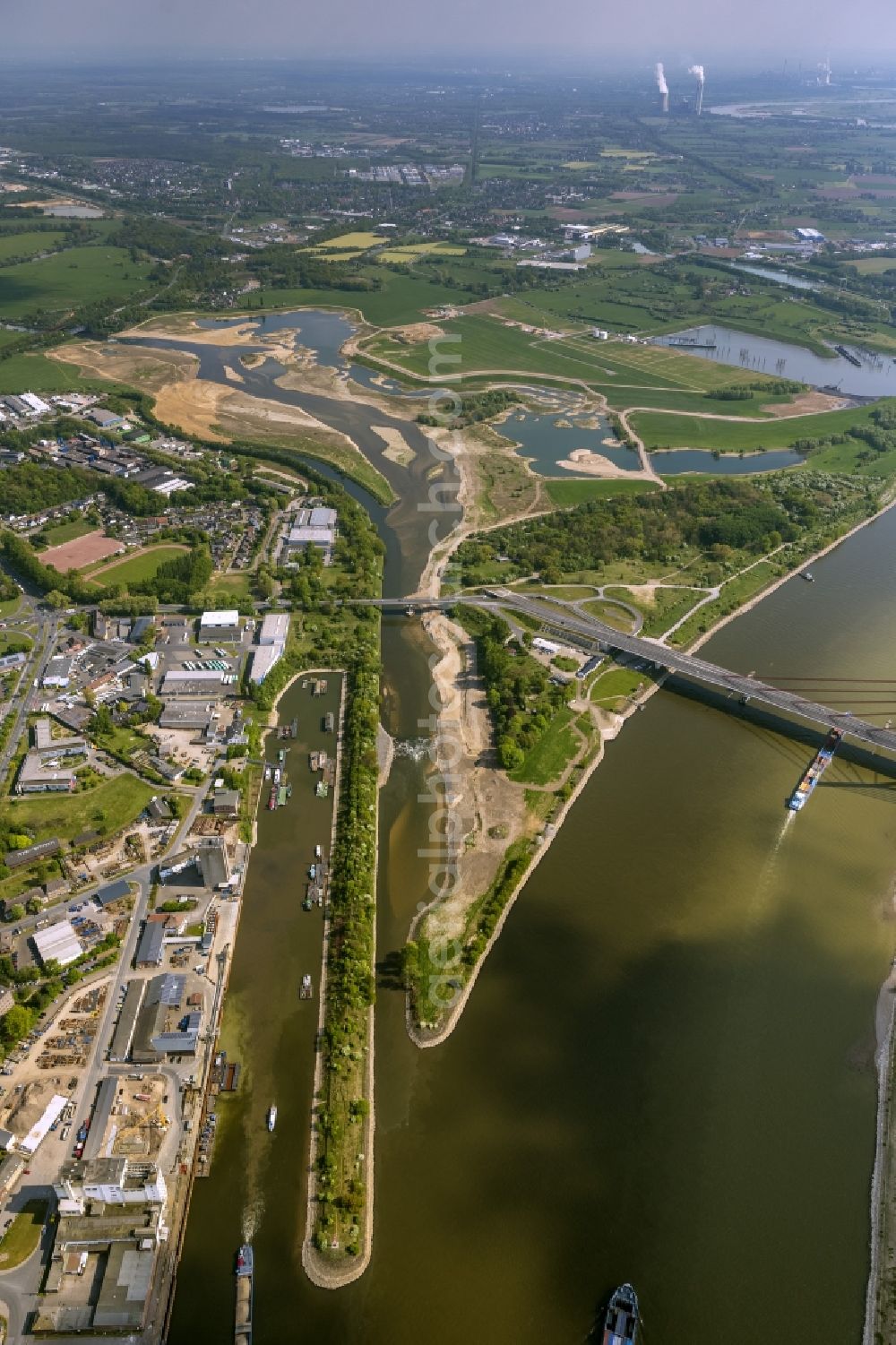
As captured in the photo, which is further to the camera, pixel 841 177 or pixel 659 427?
pixel 841 177

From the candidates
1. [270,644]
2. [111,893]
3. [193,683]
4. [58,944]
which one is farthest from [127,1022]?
[270,644]

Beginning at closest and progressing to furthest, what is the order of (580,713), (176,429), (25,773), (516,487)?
(25,773) < (580,713) < (516,487) < (176,429)

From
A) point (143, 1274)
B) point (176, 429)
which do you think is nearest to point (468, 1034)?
point (143, 1274)

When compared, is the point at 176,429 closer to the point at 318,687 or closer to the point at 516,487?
the point at 516,487

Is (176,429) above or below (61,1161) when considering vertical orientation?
above

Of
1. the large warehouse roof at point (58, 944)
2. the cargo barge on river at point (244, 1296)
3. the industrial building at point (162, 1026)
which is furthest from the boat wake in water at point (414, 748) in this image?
the cargo barge on river at point (244, 1296)

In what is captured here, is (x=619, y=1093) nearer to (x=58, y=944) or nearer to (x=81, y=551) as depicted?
(x=58, y=944)

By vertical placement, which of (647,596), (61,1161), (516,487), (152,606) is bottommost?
(61,1161)

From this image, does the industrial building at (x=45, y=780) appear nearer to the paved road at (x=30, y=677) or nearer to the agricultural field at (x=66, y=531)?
the paved road at (x=30, y=677)
